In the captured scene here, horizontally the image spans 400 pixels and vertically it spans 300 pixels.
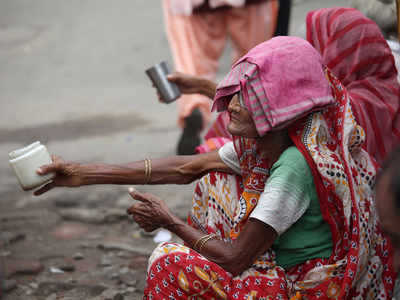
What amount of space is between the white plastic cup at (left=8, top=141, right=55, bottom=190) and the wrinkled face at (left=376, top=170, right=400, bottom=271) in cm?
143

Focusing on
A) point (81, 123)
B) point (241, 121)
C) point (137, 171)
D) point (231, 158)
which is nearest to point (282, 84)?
point (241, 121)

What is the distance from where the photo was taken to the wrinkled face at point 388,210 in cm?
133

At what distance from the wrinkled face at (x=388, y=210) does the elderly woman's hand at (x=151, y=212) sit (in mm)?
1106

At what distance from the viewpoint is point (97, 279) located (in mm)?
3189

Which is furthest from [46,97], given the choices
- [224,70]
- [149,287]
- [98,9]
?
[149,287]

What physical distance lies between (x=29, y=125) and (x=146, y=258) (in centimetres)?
334

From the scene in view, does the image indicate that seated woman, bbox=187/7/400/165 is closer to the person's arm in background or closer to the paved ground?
the person's arm in background

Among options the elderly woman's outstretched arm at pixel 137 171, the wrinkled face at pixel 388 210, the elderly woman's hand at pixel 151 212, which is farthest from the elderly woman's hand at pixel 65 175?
the wrinkled face at pixel 388 210

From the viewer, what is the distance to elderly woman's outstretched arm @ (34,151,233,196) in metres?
2.47

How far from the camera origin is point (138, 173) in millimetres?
2621

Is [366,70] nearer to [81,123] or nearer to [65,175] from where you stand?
[65,175]

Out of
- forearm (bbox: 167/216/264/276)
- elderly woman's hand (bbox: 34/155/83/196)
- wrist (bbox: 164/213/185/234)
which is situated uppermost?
elderly woman's hand (bbox: 34/155/83/196)

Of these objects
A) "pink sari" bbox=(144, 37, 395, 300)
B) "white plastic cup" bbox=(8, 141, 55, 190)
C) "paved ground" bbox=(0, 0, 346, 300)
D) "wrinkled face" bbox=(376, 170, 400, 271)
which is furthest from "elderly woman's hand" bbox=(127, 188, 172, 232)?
"wrinkled face" bbox=(376, 170, 400, 271)

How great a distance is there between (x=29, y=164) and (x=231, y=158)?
33.6 inches
